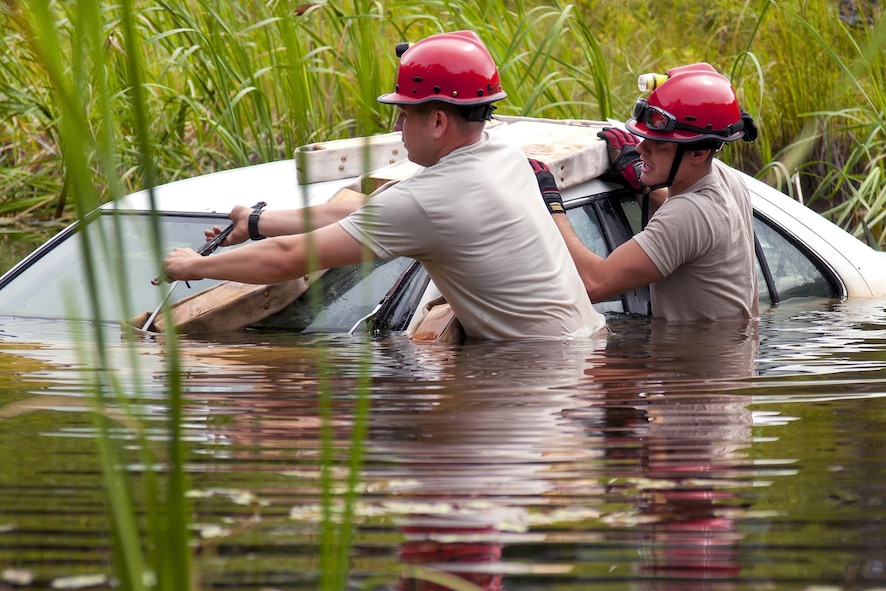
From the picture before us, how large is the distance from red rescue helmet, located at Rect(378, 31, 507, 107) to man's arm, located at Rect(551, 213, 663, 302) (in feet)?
1.83

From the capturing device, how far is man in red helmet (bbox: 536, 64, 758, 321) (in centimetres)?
418

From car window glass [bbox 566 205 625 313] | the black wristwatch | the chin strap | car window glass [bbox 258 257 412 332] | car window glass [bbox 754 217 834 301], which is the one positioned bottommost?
car window glass [bbox 754 217 834 301]

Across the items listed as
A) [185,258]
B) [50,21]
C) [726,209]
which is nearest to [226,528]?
[50,21]

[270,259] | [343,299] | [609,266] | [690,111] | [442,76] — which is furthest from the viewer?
[690,111]

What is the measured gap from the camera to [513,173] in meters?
3.92

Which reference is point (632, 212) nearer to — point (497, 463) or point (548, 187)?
point (548, 187)

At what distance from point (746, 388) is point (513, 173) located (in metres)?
1.09

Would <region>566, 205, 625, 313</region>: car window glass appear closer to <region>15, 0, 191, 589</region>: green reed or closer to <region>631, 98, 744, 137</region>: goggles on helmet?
<region>631, 98, 744, 137</region>: goggles on helmet

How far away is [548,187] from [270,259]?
980mm

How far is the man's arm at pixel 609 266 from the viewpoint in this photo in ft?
13.6

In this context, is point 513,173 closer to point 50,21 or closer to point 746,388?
point 746,388

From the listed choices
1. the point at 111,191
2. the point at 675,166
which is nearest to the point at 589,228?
the point at 675,166

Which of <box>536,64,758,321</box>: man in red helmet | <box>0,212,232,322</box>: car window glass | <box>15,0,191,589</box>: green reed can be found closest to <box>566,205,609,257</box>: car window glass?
<box>536,64,758,321</box>: man in red helmet

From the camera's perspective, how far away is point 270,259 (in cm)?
368
